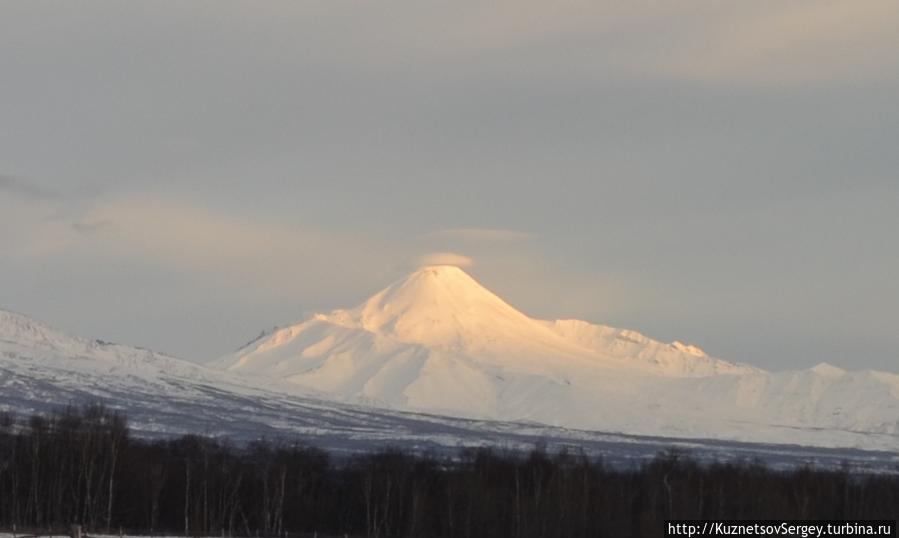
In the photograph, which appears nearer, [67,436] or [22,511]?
[22,511]

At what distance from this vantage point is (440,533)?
84562 mm

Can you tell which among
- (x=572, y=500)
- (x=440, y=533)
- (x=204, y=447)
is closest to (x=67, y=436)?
(x=204, y=447)

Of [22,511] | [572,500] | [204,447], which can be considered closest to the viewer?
[22,511]

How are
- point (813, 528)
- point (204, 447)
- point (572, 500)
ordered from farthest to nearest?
point (204, 447)
point (572, 500)
point (813, 528)

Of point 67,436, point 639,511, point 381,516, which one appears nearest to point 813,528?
point 639,511

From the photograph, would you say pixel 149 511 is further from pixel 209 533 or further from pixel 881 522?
pixel 881 522

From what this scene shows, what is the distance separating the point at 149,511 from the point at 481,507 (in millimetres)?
15363

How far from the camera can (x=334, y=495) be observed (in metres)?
88.6

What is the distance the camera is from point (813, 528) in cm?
7550

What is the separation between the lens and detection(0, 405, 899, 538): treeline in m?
82.7

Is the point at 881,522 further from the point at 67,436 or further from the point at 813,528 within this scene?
the point at 67,436

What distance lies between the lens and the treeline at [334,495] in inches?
3255

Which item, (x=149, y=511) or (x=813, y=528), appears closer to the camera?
(x=813, y=528)

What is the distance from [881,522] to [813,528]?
9209 millimetres
